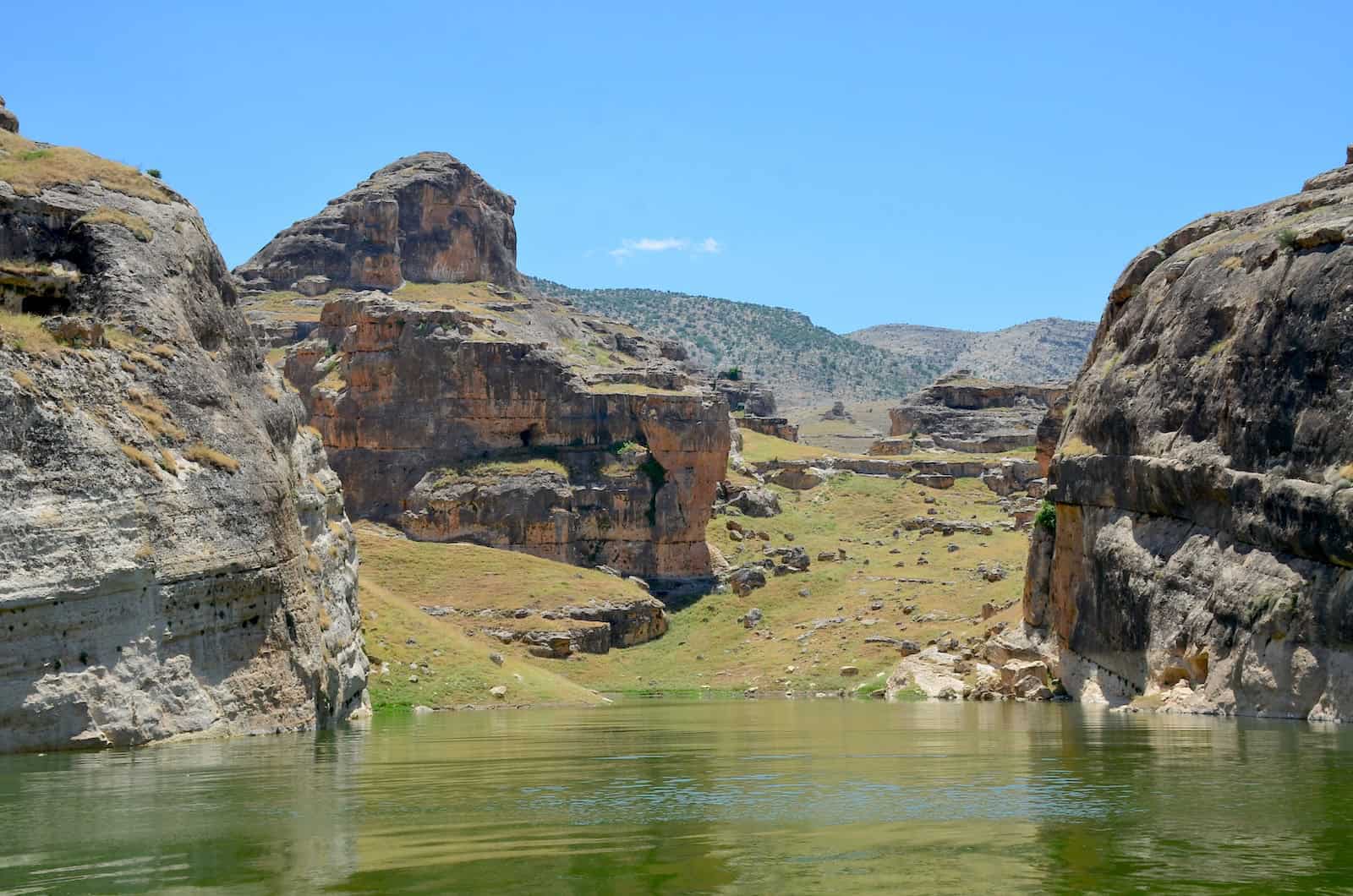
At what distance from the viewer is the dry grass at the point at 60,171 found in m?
38.5

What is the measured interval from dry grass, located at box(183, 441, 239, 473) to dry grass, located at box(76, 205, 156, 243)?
20.2 ft

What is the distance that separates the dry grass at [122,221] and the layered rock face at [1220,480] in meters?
30.3

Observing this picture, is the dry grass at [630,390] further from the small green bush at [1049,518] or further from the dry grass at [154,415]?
the dry grass at [154,415]

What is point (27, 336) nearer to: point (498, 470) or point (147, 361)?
point (147, 361)

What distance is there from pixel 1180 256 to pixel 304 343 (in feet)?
211

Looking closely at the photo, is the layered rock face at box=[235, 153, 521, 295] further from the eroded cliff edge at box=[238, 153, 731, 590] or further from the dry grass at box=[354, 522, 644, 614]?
the dry grass at box=[354, 522, 644, 614]

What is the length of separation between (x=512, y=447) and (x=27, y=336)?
6173 centimetres

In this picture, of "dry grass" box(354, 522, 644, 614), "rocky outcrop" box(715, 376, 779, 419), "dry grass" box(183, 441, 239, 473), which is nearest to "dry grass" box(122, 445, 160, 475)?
"dry grass" box(183, 441, 239, 473)

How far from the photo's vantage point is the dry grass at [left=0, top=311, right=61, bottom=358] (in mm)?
32875

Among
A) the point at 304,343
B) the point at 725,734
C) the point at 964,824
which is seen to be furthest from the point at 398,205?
the point at 964,824

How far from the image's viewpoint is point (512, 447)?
312ft

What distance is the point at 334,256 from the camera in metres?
149

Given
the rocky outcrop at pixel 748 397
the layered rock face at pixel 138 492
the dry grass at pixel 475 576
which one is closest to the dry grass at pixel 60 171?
the layered rock face at pixel 138 492

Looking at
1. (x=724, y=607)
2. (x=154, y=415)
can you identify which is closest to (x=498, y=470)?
(x=724, y=607)
